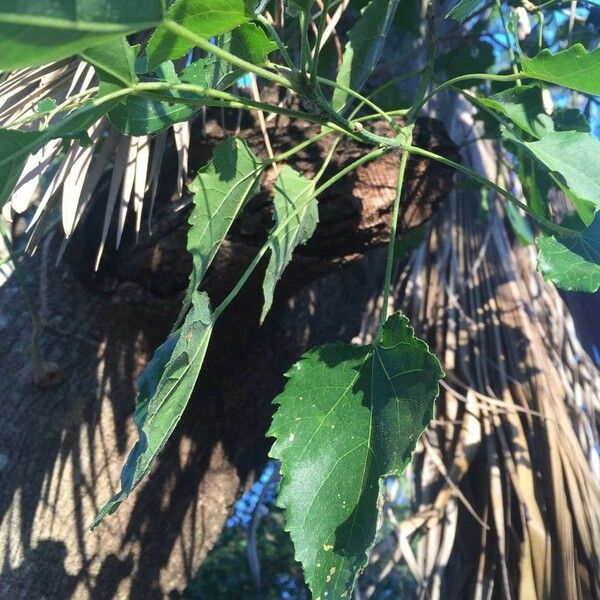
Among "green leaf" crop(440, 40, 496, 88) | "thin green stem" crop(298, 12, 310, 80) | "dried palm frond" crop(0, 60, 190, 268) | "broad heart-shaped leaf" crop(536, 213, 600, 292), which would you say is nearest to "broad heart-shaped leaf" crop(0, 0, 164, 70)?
"thin green stem" crop(298, 12, 310, 80)

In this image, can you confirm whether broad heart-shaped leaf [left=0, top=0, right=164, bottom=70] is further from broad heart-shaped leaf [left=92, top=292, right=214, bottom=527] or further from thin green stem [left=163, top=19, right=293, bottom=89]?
broad heart-shaped leaf [left=92, top=292, right=214, bottom=527]

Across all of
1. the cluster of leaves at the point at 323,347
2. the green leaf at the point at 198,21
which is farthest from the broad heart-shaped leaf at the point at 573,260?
the green leaf at the point at 198,21

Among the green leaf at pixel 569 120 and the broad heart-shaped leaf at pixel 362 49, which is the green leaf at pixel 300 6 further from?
the green leaf at pixel 569 120

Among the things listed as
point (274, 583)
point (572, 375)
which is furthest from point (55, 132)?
point (274, 583)

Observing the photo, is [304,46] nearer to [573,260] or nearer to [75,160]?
[573,260]

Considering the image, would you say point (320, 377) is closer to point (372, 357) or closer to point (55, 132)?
point (372, 357)

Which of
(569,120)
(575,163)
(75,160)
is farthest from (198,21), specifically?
(569,120)
